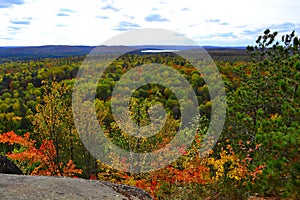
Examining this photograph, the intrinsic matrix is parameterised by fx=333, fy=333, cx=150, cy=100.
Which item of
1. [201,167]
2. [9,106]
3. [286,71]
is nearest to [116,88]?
[9,106]

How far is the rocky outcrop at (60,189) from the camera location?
7773 mm

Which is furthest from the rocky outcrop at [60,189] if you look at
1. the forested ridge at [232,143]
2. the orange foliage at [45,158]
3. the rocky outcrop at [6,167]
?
the orange foliage at [45,158]

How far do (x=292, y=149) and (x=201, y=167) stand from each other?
874cm

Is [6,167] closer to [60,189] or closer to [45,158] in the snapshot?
[60,189]

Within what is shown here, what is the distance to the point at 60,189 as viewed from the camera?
834cm

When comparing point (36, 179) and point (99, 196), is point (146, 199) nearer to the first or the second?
point (99, 196)

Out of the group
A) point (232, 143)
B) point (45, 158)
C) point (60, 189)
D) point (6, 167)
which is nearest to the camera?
point (60, 189)

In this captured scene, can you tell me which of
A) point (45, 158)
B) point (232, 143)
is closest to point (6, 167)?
point (45, 158)

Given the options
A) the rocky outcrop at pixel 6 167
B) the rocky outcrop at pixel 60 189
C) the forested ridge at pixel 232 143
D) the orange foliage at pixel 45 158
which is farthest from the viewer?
the orange foliage at pixel 45 158

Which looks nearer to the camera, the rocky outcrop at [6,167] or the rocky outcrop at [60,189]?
the rocky outcrop at [60,189]

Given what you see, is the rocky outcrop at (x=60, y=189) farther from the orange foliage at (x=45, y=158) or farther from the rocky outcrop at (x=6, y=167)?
the orange foliage at (x=45, y=158)

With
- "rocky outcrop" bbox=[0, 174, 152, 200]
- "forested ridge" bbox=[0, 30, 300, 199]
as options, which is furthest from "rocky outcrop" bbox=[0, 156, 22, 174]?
"forested ridge" bbox=[0, 30, 300, 199]

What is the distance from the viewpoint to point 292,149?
9.64 m

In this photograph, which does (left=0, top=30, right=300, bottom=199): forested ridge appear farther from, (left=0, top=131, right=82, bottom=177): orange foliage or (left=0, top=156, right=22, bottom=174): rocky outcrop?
(left=0, top=156, right=22, bottom=174): rocky outcrop
